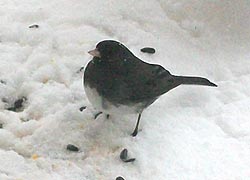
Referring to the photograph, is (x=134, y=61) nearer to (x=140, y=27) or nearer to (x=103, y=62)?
(x=103, y=62)

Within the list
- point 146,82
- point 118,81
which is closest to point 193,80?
point 146,82

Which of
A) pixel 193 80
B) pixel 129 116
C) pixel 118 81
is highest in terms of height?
pixel 118 81

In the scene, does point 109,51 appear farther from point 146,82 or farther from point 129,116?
point 129,116

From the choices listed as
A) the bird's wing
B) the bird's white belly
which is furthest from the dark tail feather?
the bird's white belly

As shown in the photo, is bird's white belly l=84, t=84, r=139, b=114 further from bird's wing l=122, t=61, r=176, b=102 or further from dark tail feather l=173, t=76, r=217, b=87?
dark tail feather l=173, t=76, r=217, b=87

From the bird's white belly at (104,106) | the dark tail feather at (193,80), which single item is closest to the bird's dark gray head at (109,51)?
the bird's white belly at (104,106)

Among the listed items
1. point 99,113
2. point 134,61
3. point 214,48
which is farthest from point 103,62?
point 214,48

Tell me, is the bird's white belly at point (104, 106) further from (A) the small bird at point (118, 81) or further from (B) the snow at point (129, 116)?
(B) the snow at point (129, 116)
